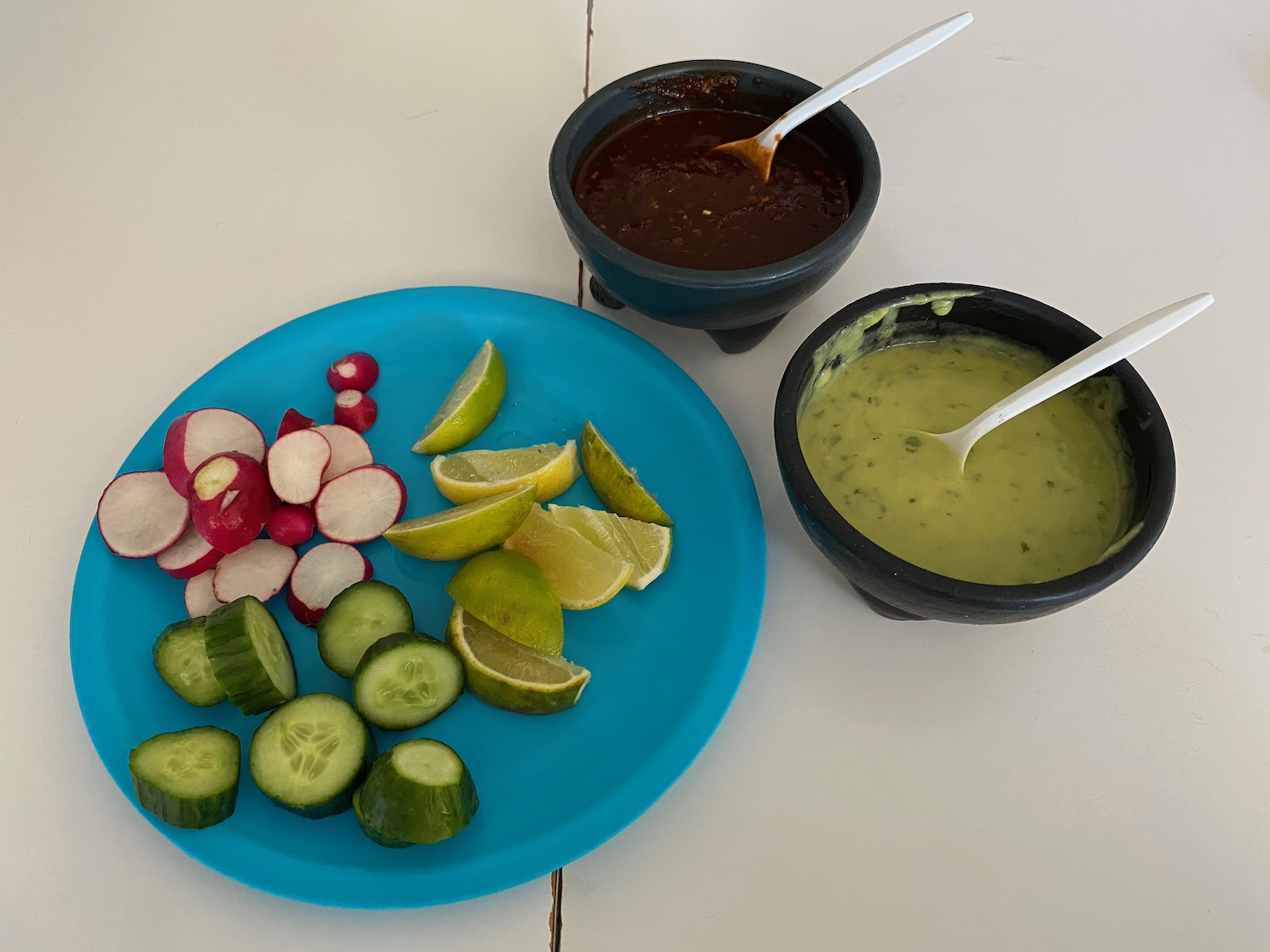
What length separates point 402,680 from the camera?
3.71 feet

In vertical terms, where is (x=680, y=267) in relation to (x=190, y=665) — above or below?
above

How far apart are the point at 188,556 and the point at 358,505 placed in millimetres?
251

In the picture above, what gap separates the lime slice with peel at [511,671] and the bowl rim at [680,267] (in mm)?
536

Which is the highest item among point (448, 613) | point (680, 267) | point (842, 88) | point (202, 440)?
point (842, 88)

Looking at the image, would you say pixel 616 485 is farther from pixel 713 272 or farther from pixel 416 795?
pixel 416 795

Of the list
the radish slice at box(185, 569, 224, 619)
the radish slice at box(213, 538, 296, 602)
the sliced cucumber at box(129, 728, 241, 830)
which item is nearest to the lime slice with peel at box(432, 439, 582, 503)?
the radish slice at box(213, 538, 296, 602)

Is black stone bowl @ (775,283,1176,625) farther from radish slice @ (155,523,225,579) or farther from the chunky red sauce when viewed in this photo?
radish slice @ (155,523,225,579)

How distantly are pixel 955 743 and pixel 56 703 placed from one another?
127 centimetres

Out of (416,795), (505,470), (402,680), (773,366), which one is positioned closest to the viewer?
(416,795)

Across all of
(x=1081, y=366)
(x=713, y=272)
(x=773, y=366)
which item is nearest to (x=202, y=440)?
(x=713, y=272)

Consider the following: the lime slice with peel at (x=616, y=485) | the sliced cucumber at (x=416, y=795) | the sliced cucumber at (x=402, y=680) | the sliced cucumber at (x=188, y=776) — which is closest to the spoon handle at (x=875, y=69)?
the lime slice with peel at (x=616, y=485)

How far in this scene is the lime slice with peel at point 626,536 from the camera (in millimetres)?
1274

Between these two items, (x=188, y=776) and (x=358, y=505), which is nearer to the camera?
(x=188, y=776)

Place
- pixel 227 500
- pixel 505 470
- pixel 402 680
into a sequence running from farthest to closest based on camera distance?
pixel 505 470
pixel 227 500
pixel 402 680
